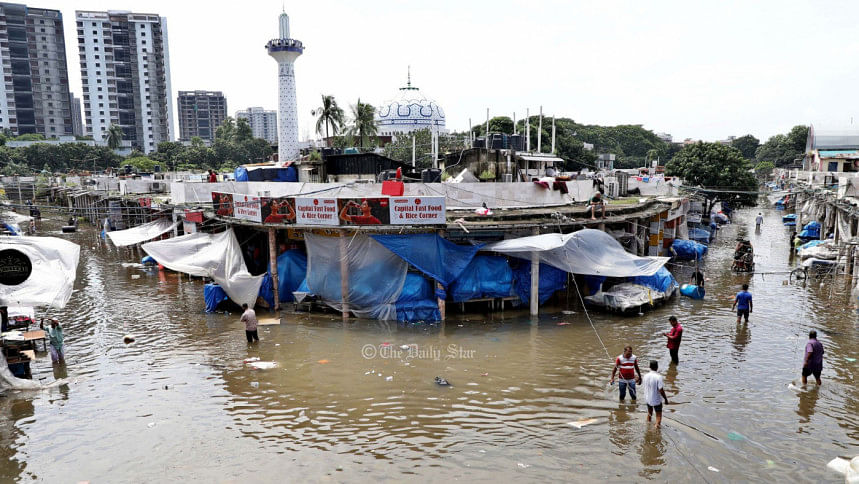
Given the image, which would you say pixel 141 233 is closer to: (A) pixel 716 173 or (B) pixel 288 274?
(B) pixel 288 274

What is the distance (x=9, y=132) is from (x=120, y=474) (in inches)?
5141

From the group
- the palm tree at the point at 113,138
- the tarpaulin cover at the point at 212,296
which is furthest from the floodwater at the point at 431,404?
the palm tree at the point at 113,138

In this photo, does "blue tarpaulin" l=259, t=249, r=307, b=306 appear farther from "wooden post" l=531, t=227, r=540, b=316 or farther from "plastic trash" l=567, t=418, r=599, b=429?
"plastic trash" l=567, t=418, r=599, b=429

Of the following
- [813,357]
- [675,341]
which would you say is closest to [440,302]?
[675,341]

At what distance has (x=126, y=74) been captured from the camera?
114 m

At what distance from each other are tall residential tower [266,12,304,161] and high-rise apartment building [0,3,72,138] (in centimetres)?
9273

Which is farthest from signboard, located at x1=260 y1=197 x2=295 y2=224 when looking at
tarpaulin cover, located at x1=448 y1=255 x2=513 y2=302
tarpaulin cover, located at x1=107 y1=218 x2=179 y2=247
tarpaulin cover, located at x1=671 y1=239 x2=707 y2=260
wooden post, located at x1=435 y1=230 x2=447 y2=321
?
tarpaulin cover, located at x1=671 y1=239 x2=707 y2=260

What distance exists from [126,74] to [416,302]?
12284cm

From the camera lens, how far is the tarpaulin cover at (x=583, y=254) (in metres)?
15.6

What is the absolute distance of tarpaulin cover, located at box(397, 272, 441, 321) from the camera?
16094mm

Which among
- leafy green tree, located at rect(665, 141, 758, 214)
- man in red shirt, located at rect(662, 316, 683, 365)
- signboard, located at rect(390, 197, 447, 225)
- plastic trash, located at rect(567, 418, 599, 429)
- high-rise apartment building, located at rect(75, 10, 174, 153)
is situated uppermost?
high-rise apartment building, located at rect(75, 10, 174, 153)

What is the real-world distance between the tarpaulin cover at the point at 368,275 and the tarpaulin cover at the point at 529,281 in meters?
3.62

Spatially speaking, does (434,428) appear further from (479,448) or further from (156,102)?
(156,102)

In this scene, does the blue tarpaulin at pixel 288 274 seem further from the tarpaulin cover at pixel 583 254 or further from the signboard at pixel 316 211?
the tarpaulin cover at pixel 583 254
